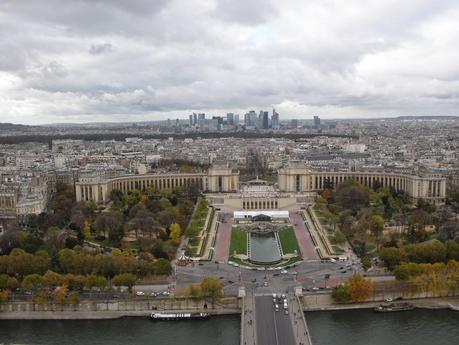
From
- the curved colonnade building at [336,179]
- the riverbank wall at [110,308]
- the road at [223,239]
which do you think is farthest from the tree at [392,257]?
the curved colonnade building at [336,179]

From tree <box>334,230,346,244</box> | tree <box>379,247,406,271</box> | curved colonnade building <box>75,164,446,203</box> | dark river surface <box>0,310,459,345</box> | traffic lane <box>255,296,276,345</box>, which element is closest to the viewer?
traffic lane <box>255,296,276,345</box>

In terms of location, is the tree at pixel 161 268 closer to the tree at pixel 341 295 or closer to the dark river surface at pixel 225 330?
the dark river surface at pixel 225 330

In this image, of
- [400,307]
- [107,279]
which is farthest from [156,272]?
[400,307]

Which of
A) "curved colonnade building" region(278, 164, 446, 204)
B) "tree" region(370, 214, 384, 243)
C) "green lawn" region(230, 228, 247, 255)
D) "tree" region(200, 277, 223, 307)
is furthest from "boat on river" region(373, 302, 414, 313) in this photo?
"curved colonnade building" region(278, 164, 446, 204)

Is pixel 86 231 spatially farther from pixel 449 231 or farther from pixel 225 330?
pixel 449 231

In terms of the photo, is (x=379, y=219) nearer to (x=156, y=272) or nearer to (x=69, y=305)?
(x=156, y=272)

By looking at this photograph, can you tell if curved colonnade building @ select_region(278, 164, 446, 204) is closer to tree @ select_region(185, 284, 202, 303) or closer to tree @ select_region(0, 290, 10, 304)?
tree @ select_region(185, 284, 202, 303)

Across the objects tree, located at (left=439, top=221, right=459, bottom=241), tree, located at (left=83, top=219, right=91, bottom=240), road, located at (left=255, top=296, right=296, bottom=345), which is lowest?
road, located at (left=255, top=296, right=296, bottom=345)
